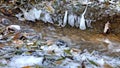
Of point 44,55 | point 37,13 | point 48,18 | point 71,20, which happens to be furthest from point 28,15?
point 44,55

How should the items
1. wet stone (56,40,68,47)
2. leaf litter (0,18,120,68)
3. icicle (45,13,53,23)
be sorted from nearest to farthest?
leaf litter (0,18,120,68) → wet stone (56,40,68,47) → icicle (45,13,53,23)

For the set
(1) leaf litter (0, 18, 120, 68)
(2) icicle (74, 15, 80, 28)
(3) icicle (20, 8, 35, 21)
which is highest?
(3) icicle (20, 8, 35, 21)

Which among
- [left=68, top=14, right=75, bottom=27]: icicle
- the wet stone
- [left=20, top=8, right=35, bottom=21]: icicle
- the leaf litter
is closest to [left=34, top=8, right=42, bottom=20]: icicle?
[left=20, top=8, right=35, bottom=21]: icicle

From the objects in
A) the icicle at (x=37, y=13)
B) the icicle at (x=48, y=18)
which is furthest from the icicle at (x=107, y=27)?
the icicle at (x=37, y=13)

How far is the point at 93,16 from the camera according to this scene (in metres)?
4.70

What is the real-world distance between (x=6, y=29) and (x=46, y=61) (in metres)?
1.20

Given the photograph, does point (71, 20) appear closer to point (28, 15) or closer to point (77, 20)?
point (77, 20)

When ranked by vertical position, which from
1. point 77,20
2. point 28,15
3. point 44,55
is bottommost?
point 44,55

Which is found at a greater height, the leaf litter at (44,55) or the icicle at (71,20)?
the icicle at (71,20)

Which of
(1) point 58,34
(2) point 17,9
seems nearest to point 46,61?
(1) point 58,34

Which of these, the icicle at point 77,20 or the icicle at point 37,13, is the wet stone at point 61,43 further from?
the icicle at point 37,13

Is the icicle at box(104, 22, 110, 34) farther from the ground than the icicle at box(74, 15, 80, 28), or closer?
closer

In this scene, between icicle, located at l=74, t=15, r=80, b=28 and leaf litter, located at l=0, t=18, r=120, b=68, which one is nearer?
leaf litter, located at l=0, t=18, r=120, b=68

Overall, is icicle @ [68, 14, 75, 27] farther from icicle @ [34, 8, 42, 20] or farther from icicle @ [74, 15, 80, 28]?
icicle @ [34, 8, 42, 20]
